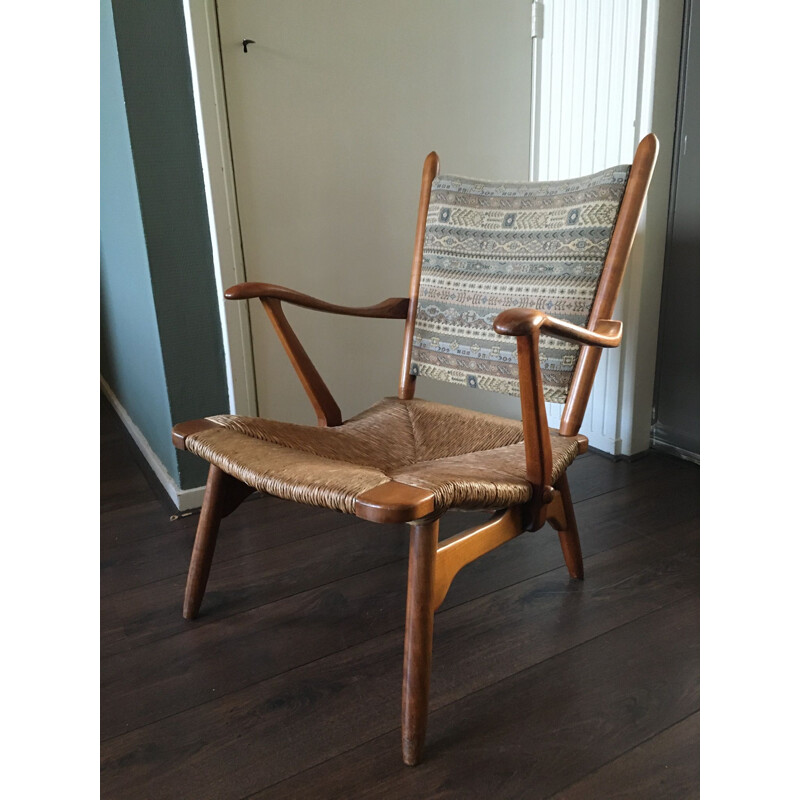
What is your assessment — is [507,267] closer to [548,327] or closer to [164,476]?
[548,327]

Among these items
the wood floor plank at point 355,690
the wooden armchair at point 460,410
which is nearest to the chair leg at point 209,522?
the wooden armchair at point 460,410

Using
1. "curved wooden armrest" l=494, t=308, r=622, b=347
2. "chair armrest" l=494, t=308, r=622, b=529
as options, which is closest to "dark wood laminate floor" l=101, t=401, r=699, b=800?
"chair armrest" l=494, t=308, r=622, b=529

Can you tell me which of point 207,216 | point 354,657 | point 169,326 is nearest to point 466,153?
point 207,216

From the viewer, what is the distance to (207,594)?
1280mm

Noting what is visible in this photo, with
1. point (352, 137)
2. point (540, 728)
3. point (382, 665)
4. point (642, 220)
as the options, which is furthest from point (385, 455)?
point (642, 220)

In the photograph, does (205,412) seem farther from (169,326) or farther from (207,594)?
(207,594)

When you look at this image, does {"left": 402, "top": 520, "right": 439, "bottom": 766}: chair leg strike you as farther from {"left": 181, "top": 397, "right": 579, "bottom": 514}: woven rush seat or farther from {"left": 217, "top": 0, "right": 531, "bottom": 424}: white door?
{"left": 217, "top": 0, "right": 531, "bottom": 424}: white door

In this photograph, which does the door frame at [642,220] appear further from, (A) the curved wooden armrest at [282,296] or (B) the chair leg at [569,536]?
(B) the chair leg at [569,536]

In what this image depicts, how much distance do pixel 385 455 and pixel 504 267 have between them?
432mm

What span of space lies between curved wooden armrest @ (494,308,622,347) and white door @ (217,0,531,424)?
802 millimetres

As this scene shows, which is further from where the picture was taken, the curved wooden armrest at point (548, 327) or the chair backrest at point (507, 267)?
the chair backrest at point (507, 267)

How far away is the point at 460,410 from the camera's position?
1305mm

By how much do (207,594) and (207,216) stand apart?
827 millimetres

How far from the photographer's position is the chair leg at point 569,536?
122 centimetres
